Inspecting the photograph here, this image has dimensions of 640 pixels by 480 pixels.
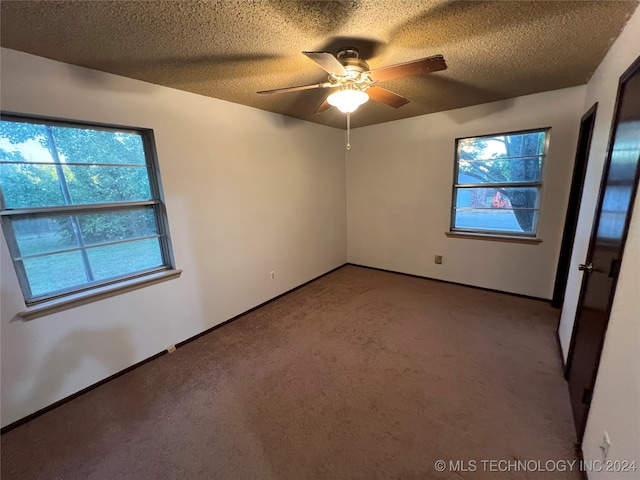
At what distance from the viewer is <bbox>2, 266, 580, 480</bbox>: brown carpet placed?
140 centimetres

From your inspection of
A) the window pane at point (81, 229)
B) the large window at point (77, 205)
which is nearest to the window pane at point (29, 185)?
the large window at point (77, 205)

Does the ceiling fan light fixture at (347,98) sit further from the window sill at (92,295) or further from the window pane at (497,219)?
the window pane at (497,219)

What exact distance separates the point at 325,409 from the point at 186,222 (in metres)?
1.90

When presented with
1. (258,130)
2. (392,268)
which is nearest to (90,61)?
(258,130)

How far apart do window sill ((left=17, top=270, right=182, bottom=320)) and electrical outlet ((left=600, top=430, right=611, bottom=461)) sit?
9.22 feet

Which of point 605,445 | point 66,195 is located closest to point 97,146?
point 66,195

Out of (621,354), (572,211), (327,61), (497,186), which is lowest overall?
(621,354)

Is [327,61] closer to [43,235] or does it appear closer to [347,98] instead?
[347,98]

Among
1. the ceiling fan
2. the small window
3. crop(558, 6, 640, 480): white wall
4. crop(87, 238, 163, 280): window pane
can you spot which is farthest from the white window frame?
crop(87, 238, 163, 280): window pane

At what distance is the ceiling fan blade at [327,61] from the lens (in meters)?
1.30

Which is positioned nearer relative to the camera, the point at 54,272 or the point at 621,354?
the point at 621,354

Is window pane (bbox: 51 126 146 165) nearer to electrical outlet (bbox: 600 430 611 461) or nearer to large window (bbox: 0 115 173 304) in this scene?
large window (bbox: 0 115 173 304)

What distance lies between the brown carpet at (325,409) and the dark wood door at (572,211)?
361 millimetres

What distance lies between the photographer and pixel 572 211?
2.64 m
